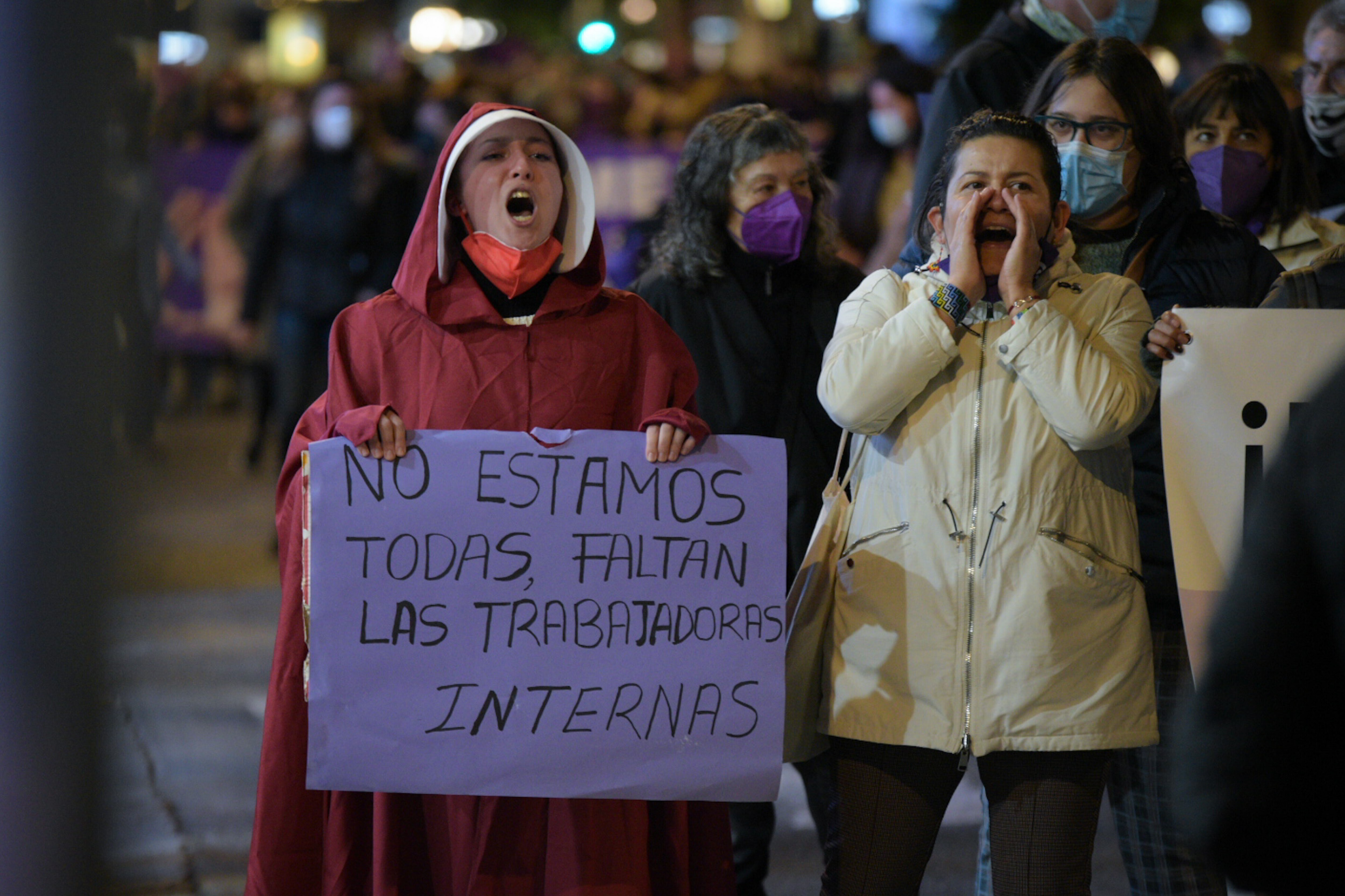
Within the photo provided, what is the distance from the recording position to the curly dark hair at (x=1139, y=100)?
3.70m

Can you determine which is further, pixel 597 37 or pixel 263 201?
pixel 597 37

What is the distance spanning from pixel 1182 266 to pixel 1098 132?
0.38 m

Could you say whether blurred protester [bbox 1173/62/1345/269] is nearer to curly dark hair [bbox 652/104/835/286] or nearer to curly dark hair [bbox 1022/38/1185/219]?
curly dark hair [bbox 1022/38/1185/219]

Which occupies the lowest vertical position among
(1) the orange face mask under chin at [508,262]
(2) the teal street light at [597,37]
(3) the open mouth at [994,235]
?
(1) the orange face mask under chin at [508,262]

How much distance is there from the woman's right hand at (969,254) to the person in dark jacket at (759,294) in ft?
3.36

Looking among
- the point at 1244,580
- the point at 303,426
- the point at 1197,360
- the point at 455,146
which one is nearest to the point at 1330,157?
the point at 1197,360

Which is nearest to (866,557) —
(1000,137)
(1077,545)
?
(1077,545)

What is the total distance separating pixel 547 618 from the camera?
10.6 ft

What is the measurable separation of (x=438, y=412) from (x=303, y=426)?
35 centimetres

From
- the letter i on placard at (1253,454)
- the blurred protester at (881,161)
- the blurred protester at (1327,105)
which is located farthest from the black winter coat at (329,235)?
the letter i on placard at (1253,454)

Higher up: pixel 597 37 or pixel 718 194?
pixel 597 37

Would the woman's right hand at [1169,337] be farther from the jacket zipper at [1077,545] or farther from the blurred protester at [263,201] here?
the blurred protester at [263,201]

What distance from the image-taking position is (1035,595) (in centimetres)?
308

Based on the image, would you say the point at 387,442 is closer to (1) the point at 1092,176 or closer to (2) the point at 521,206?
(2) the point at 521,206
